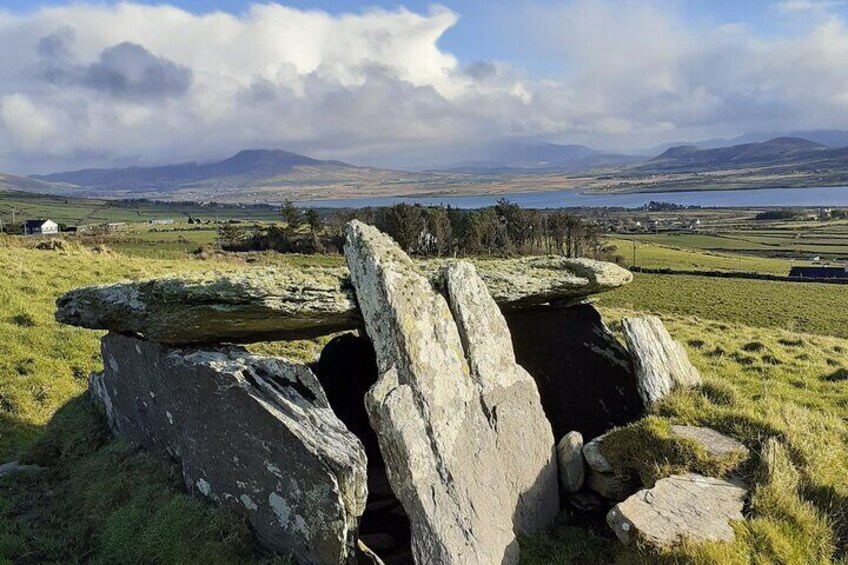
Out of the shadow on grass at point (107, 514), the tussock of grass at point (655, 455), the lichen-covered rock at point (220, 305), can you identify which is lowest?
the shadow on grass at point (107, 514)

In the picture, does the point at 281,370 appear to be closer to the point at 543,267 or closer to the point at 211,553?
the point at 211,553

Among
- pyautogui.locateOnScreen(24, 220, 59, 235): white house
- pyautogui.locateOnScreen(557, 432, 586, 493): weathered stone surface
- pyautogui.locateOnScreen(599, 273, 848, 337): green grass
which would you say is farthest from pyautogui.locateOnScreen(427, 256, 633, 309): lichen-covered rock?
pyautogui.locateOnScreen(24, 220, 59, 235): white house

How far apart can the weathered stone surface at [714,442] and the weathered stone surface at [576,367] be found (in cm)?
170

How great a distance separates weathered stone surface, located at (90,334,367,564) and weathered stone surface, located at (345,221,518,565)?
29.6 inches

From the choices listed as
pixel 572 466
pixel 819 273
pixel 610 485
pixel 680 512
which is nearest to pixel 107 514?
pixel 572 466

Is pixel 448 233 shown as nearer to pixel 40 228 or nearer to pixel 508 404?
pixel 40 228

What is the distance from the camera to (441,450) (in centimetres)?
825

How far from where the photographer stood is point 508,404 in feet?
31.1

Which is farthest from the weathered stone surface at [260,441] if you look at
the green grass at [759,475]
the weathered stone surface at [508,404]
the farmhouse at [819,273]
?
the farmhouse at [819,273]

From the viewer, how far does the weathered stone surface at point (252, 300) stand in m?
9.41

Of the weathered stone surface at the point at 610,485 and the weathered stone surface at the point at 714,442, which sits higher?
the weathered stone surface at the point at 714,442

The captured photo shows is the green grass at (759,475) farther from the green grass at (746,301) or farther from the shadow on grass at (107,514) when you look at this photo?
the green grass at (746,301)

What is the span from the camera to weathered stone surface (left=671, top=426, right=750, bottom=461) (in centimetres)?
843

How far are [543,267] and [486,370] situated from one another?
3149mm
